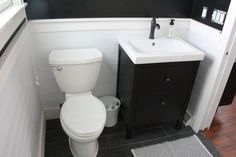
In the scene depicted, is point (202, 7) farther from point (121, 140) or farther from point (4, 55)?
point (4, 55)

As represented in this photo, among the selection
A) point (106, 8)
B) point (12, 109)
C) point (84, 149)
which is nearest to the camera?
point (12, 109)

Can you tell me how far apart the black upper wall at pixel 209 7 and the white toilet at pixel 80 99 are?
1052 millimetres

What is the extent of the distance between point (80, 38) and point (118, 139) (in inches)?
41.0

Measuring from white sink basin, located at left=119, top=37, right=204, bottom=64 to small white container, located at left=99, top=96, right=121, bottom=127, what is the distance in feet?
2.03

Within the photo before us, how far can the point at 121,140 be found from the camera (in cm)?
185

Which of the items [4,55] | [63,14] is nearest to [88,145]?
[4,55]

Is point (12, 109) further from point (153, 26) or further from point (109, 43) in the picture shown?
point (153, 26)

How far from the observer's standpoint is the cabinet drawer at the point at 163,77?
1.52 m

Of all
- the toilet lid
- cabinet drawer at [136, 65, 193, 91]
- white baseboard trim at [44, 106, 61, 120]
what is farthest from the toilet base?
cabinet drawer at [136, 65, 193, 91]

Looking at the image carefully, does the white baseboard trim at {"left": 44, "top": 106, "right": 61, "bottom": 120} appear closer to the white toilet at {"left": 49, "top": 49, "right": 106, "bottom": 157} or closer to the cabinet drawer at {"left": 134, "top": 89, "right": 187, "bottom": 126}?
the white toilet at {"left": 49, "top": 49, "right": 106, "bottom": 157}

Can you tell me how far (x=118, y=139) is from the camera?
6.09 feet

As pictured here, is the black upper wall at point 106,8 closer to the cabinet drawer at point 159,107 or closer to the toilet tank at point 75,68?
the toilet tank at point 75,68

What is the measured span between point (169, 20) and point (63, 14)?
1036 millimetres

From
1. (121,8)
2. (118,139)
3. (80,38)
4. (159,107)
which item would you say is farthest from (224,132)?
(80,38)
